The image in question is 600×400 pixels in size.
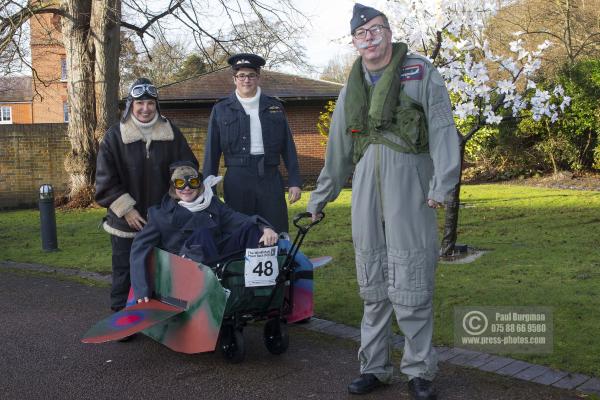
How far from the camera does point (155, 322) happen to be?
15.6 feet

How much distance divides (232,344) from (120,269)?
155 centimetres

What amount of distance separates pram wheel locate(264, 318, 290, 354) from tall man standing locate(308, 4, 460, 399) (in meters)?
1.04

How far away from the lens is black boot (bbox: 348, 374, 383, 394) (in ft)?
14.2

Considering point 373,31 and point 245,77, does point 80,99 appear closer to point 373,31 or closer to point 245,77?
point 245,77

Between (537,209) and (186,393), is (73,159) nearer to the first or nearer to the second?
(537,209)

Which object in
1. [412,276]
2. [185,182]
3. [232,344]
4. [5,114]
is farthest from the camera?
[5,114]

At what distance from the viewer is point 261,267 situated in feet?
16.0

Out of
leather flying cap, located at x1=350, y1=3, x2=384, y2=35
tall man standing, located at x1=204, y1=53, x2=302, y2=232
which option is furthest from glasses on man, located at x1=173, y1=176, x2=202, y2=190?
leather flying cap, located at x1=350, y1=3, x2=384, y2=35

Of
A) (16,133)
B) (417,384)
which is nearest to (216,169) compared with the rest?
(417,384)

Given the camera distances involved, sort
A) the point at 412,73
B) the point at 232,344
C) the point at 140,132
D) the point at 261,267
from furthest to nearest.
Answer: the point at 140,132, the point at 232,344, the point at 261,267, the point at 412,73

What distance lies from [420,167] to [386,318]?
0.91m

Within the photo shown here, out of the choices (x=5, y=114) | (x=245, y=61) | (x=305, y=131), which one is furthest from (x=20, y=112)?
(x=245, y=61)

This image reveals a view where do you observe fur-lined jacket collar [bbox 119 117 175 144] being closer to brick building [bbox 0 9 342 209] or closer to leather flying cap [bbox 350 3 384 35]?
leather flying cap [bbox 350 3 384 35]

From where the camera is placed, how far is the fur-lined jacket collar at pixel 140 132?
5.90m
